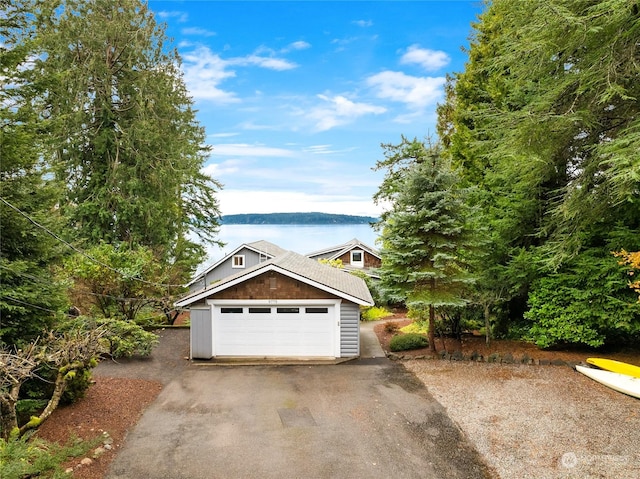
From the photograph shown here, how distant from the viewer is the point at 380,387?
34.0ft

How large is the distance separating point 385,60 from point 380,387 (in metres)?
15.6

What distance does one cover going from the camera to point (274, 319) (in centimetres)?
1326

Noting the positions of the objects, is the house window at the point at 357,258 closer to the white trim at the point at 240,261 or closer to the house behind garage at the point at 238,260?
the house behind garage at the point at 238,260

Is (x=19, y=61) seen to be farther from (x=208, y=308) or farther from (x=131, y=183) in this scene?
(x=131, y=183)

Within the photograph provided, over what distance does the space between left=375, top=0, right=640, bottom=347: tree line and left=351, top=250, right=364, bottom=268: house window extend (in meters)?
16.7

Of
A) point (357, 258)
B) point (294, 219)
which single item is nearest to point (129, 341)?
point (357, 258)

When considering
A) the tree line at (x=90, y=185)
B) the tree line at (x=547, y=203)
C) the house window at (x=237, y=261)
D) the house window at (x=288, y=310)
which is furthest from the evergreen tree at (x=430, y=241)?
the house window at (x=237, y=261)

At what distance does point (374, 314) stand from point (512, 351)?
37.6ft

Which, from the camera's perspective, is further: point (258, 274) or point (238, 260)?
point (238, 260)

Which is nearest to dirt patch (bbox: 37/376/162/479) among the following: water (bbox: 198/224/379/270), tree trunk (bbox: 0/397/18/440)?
tree trunk (bbox: 0/397/18/440)

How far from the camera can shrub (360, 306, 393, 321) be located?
23.0 m

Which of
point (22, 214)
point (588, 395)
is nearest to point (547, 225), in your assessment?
point (588, 395)

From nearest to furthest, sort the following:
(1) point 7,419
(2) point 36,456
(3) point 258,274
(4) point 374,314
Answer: (2) point 36,456, (1) point 7,419, (3) point 258,274, (4) point 374,314

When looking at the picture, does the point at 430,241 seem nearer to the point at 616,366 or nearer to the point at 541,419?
the point at 541,419
